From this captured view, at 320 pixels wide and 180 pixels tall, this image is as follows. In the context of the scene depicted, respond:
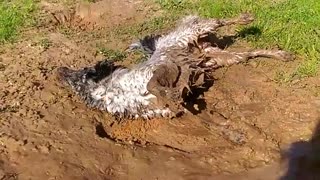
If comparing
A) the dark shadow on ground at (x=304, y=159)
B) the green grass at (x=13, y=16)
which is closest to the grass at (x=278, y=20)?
the dark shadow on ground at (x=304, y=159)

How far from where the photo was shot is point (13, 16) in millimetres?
7133

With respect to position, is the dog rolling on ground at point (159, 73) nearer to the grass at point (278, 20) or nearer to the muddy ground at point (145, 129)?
the muddy ground at point (145, 129)

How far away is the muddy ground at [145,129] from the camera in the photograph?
4879 millimetres

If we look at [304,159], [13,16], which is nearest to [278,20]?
[304,159]

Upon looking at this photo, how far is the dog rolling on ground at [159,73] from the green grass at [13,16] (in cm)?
121

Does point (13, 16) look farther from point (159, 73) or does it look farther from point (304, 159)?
point (304, 159)

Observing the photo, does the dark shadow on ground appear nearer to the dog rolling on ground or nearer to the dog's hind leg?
the dog rolling on ground

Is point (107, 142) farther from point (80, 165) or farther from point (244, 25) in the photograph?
point (244, 25)

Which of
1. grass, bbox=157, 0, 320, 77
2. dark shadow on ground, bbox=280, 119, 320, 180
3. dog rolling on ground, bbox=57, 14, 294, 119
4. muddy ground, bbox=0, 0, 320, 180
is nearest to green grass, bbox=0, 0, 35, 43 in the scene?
muddy ground, bbox=0, 0, 320, 180

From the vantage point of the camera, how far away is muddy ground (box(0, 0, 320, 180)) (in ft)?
16.0

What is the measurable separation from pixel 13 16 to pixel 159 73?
2491 millimetres

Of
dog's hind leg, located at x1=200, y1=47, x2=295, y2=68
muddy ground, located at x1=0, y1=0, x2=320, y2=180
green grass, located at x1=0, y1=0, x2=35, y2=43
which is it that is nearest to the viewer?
muddy ground, located at x1=0, y1=0, x2=320, y2=180

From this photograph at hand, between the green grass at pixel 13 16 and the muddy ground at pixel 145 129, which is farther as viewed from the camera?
the green grass at pixel 13 16

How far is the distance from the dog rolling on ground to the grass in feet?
0.88
